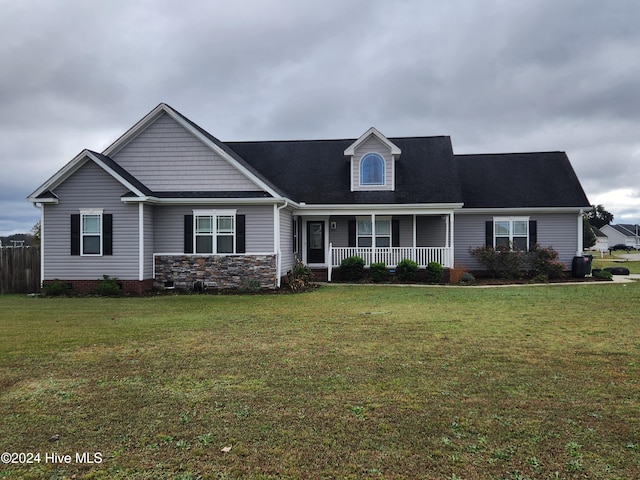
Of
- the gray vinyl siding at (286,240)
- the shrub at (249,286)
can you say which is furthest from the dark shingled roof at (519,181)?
the shrub at (249,286)

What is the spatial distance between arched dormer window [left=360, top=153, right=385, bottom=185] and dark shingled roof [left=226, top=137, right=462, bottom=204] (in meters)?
0.59

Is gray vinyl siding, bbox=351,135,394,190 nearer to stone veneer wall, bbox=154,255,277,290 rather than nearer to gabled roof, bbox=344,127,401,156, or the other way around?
gabled roof, bbox=344,127,401,156

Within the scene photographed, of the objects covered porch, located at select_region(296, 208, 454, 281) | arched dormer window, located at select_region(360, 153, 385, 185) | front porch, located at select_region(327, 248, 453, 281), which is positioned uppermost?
arched dormer window, located at select_region(360, 153, 385, 185)

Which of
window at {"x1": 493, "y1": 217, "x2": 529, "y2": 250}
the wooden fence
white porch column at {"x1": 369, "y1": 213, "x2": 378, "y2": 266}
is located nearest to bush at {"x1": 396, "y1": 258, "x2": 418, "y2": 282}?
white porch column at {"x1": 369, "y1": 213, "x2": 378, "y2": 266}

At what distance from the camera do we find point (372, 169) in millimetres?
20312

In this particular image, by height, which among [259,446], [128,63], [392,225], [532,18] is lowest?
[259,446]

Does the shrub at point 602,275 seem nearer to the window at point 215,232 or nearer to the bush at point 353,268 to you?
the bush at point 353,268

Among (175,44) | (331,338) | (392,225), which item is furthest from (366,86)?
(331,338)

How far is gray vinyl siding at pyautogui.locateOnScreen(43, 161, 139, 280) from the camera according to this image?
15.4 meters

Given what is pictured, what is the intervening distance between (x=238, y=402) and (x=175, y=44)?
15934 millimetres

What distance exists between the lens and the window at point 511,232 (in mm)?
20562

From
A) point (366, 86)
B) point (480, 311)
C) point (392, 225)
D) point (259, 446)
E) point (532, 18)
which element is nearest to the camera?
point (259, 446)

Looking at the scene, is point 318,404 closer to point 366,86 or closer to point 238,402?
point 238,402

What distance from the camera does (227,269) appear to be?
53.0ft
